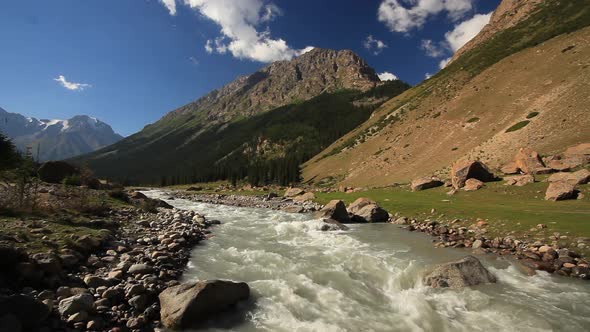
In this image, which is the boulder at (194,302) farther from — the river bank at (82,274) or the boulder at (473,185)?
the boulder at (473,185)

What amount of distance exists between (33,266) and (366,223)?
2661 centimetres

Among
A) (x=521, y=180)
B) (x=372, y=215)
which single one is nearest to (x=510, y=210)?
(x=521, y=180)

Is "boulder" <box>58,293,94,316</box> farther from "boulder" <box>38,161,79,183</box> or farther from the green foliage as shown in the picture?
the green foliage

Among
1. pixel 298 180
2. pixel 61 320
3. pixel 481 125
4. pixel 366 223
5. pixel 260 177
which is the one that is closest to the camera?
pixel 61 320

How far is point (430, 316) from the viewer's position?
11.3 m

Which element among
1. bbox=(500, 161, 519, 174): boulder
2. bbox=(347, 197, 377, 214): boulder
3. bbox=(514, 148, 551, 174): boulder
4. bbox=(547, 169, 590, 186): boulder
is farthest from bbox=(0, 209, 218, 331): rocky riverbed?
bbox=(500, 161, 519, 174): boulder

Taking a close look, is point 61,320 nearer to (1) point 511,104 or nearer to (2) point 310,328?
(2) point 310,328

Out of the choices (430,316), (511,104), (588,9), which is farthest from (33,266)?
(588,9)

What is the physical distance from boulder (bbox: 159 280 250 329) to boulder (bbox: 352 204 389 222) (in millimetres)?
22594

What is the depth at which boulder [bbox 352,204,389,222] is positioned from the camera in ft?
105

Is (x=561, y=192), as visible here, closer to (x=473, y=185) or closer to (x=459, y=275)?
(x=473, y=185)

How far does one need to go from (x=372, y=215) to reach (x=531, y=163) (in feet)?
70.1

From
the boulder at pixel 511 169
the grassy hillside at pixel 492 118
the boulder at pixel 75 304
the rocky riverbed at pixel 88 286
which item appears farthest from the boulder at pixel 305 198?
the boulder at pixel 75 304

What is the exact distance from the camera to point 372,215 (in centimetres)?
3219
